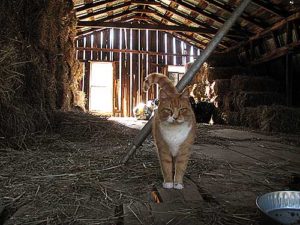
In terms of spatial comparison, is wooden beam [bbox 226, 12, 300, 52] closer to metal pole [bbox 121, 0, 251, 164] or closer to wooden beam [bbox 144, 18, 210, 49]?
wooden beam [bbox 144, 18, 210, 49]

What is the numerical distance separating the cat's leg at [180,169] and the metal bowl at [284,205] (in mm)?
719

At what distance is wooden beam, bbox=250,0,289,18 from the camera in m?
8.25

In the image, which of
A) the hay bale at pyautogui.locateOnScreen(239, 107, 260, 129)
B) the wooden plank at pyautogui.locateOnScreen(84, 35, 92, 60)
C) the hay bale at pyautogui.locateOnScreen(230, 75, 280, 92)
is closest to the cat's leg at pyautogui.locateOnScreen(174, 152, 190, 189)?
the hay bale at pyautogui.locateOnScreen(239, 107, 260, 129)

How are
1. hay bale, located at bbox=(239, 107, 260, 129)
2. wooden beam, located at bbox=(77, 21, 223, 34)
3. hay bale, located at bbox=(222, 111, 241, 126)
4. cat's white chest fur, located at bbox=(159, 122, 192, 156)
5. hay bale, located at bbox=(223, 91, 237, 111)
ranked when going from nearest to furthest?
cat's white chest fur, located at bbox=(159, 122, 192, 156) < hay bale, located at bbox=(239, 107, 260, 129) < hay bale, located at bbox=(222, 111, 241, 126) < hay bale, located at bbox=(223, 91, 237, 111) < wooden beam, located at bbox=(77, 21, 223, 34)

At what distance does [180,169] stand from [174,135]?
24 centimetres

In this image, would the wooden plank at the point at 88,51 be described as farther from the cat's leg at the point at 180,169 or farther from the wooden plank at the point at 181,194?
the wooden plank at the point at 181,194

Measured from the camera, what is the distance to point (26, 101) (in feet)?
12.8

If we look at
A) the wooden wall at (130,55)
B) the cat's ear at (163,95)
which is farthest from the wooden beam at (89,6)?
the cat's ear at (163,95)

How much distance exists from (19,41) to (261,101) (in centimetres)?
682

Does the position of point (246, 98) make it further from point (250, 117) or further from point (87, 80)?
point (87, 80)

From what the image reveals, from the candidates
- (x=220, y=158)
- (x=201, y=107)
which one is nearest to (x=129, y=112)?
(x=201, y=107)

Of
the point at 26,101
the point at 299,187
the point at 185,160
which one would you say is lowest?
the point at 299,187

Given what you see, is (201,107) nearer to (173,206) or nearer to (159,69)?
(159,69)

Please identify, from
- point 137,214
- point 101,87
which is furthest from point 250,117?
point 101,87
